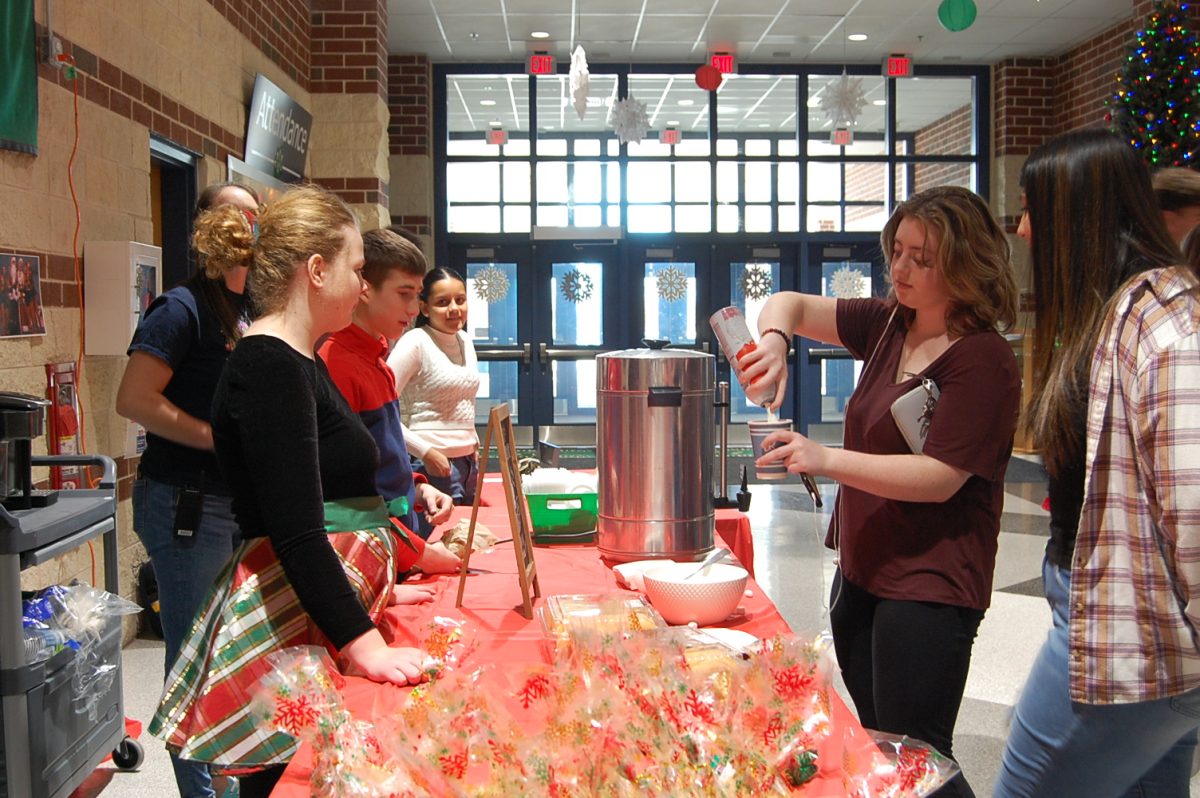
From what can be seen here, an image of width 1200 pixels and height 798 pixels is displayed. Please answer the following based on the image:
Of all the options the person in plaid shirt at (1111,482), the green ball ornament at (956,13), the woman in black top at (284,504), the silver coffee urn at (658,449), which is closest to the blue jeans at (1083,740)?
the person in plaid shirt at (1111,482)

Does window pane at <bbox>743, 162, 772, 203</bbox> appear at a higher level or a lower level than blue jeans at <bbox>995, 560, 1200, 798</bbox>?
higher

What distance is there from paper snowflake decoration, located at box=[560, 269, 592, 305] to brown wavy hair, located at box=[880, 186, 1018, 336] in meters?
8.86

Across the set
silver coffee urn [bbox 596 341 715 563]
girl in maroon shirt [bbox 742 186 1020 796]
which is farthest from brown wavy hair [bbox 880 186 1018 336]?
silver coffee urn [bbox 596 341 715 563]

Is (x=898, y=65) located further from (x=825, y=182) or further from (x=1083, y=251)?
(x=1083, y=251)

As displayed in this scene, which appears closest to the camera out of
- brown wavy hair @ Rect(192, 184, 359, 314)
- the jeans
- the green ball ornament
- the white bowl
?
brown wavy hair @ Rect(192, 184, 359, 314)

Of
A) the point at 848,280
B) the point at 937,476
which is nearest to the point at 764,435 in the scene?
the point at 937,476

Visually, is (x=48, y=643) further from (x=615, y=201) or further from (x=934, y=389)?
(x=615, y=201)

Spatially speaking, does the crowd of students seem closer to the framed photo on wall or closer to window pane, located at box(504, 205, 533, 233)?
the framed photo on wall

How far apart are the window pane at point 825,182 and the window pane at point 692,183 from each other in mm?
1114

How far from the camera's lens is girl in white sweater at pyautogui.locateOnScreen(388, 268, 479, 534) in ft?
11.9

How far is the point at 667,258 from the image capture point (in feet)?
35.0

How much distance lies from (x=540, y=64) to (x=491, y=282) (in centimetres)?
223

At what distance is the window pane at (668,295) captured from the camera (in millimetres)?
10703

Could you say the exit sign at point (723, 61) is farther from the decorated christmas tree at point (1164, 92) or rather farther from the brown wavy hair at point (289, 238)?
the brown wavy hair at point (289, 238)
